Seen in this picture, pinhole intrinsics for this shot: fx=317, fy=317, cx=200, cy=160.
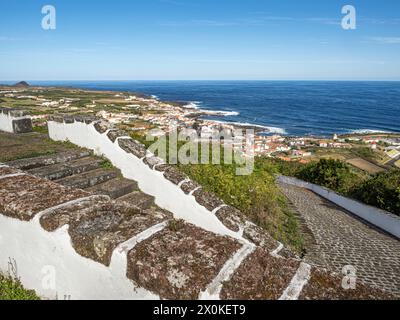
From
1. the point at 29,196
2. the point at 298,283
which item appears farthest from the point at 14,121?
the point at 298,283

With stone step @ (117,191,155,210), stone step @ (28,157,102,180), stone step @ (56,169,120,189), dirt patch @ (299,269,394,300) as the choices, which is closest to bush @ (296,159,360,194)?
stone step @ (117,191,155,210)

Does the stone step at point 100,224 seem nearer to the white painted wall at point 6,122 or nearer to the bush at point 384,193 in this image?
the white painted wall at point 6,122

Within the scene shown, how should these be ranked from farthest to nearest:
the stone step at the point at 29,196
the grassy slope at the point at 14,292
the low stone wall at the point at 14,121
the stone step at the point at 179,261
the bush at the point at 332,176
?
the bush at the point at 332,176
the low stone wall at the point at 14,121
the grassy slope at the point at 14,292
the stone step at the point at 29,196
the stone step at the point at 179,261

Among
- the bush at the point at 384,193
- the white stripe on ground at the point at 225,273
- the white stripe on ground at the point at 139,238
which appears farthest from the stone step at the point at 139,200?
the bush at the point at 384,193

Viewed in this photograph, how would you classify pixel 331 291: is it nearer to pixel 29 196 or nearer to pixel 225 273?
pixel 225 273
